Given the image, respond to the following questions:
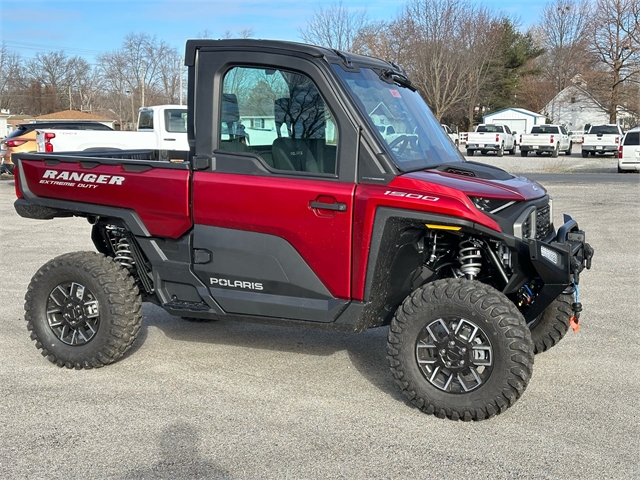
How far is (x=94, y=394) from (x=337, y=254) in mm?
1909

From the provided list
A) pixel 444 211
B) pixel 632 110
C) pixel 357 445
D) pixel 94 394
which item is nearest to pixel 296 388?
pixel 357 445

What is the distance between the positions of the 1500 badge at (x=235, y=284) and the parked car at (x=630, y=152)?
79.6 feet

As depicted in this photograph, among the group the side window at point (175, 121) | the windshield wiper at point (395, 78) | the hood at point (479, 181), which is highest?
the windshield wiper at point (395, 78)

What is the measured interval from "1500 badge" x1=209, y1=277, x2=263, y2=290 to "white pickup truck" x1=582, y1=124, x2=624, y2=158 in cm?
3588

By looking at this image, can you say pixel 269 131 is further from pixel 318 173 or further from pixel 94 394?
pixel 94 394

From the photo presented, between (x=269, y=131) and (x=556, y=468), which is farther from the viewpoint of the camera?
(x=269, y=131)

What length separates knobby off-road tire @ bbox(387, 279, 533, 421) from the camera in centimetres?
438

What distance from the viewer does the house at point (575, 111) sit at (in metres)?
66.5

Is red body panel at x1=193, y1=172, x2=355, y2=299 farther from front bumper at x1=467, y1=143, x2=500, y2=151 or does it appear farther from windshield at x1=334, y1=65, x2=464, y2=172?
front bumper at x1=467, y1=143, x2=500, y2=151

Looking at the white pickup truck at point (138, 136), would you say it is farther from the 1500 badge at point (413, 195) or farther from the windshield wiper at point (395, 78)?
the 1500 badge at point (413, 195)

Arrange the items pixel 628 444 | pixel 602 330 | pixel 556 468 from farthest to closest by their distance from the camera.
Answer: pixel 602 330
pixel 628 444
pixel 556 468

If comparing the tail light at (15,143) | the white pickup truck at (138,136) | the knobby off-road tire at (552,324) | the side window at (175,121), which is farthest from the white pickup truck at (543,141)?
the knobby off-road tire at (552,324)

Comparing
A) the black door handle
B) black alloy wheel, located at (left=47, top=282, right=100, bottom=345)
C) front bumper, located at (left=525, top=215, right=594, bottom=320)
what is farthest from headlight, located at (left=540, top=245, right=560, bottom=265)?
black alloy wheel, located at (left=47, top=282, right=100, bottom=345)

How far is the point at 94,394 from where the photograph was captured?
16.5 ft
